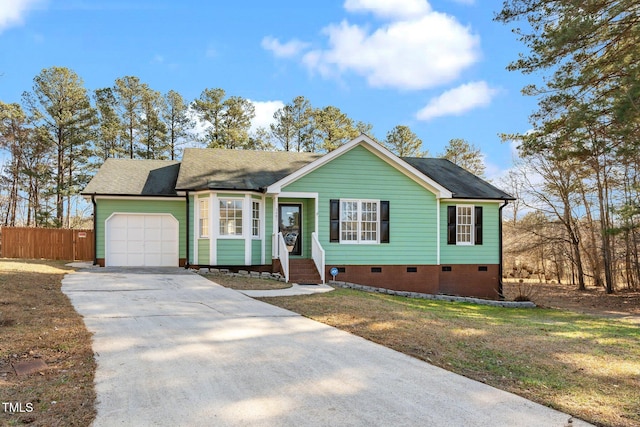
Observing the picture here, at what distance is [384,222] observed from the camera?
55.4 ft

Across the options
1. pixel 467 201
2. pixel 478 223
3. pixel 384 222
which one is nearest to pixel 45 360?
pixel 384 222

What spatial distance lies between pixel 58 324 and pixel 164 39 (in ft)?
47.1

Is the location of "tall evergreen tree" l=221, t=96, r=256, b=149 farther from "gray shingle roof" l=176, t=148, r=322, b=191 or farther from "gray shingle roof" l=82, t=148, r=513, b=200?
"gray shingle roof" l=176, t=148, r=322, b=191

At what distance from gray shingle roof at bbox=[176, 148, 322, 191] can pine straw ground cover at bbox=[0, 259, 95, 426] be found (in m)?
7.46

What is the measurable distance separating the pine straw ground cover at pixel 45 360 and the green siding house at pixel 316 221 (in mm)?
7089

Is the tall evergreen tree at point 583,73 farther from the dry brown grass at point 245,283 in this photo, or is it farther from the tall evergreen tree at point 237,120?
the tall evergreen tree at point 237,120

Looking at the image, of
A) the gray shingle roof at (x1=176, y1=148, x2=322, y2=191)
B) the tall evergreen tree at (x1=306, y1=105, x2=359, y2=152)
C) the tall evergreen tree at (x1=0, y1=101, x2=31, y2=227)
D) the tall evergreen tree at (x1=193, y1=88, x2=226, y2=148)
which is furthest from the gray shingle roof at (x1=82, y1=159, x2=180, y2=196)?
the tall evergreen tree at (x1=306, y1=105, x2=359, y2=152)

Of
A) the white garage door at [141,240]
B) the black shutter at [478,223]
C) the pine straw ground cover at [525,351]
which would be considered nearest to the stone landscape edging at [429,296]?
the black shutter at [478,223]

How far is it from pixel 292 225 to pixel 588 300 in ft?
43.0

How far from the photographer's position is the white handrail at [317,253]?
1526 cm

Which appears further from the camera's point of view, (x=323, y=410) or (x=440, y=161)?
(x=440, y=161)

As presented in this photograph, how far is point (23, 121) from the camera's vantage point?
28.7m

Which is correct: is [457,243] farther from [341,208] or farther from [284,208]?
[284,208]

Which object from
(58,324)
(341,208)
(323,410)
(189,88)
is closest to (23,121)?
(189,88)
